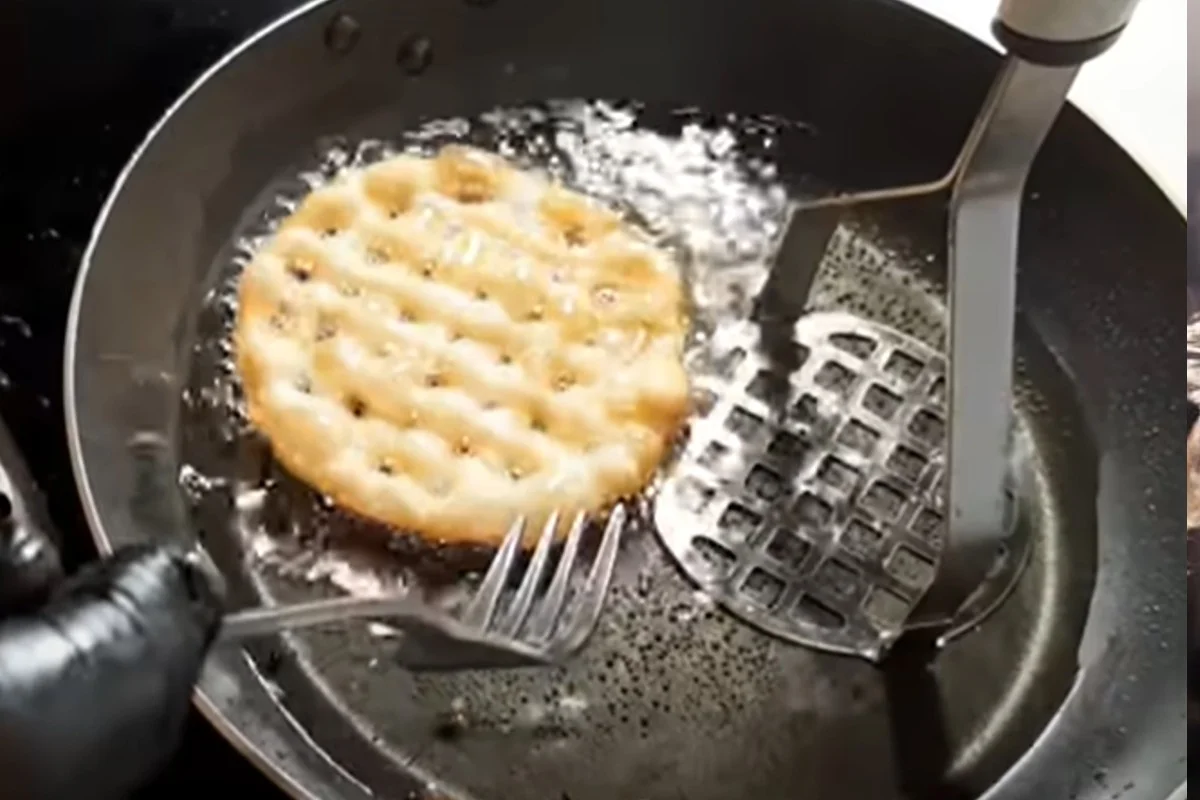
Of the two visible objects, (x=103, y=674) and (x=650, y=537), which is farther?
(x=650, y=537)

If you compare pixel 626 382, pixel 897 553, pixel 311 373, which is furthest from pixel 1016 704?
pixel 311 373

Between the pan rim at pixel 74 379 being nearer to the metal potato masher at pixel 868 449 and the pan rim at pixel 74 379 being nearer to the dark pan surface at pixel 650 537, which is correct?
the dark pan surface at pixel 650 537

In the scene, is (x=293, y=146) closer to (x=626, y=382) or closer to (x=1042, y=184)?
(x=626, y=382)

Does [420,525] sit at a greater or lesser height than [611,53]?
lesser

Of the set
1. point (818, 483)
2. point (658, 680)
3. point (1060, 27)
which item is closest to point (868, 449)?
point (818, 483)

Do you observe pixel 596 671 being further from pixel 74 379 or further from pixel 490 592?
pixel 74 379

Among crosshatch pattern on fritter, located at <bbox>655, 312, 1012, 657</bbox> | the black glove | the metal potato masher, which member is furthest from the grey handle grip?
the black glove
